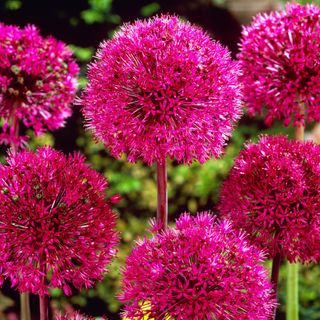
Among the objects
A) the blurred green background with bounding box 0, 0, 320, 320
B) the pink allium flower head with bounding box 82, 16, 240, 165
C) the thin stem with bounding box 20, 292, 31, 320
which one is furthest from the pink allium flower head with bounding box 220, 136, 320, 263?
the blurred green background with bounding box 0, 0, 320, 320

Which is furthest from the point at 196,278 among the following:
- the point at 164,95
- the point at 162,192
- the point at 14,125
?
the point at 14,125

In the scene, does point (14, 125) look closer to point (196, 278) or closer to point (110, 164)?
point (196, 278)

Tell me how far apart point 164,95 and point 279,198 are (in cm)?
38

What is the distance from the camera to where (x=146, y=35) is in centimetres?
157

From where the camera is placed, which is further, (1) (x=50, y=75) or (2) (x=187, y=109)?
(1) (x=50, y=75)

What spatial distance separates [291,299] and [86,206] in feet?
2.79

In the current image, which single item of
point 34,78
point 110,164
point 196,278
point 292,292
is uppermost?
point 110,164

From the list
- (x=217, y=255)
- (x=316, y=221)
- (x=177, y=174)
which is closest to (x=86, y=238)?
(x=217, y=255)

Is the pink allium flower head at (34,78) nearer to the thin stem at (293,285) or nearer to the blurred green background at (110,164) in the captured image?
the thin stem at (293,285)

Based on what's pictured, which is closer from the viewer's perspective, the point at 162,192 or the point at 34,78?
the point at 162,192

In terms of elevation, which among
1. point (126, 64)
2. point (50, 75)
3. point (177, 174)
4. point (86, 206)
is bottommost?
point (86, 206)

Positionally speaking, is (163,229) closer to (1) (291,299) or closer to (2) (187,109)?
(2) (187,109)

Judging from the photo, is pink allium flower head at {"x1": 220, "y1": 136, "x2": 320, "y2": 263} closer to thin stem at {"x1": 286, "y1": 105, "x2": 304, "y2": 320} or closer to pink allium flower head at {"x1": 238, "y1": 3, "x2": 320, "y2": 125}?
pink allium flower head at {"x1": 238, "y1": 3, "x2": 320, "y2": 125}

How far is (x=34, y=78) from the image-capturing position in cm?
206
